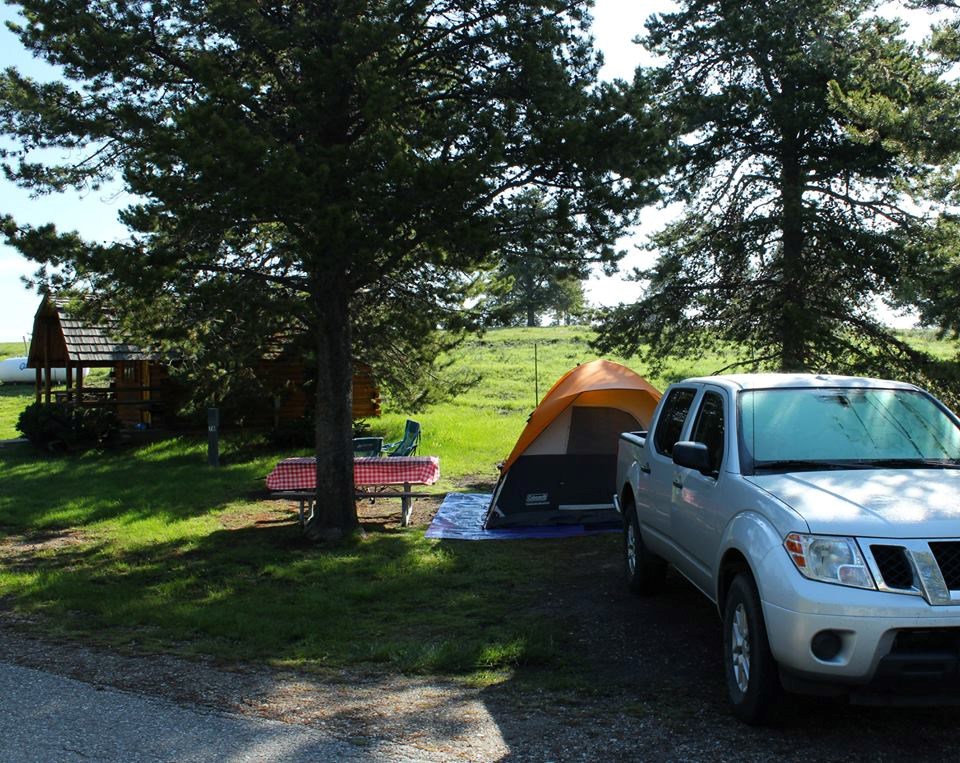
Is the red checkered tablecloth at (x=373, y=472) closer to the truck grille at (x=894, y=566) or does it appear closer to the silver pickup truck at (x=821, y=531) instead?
the silver pickup truck at (x=821, y=531)

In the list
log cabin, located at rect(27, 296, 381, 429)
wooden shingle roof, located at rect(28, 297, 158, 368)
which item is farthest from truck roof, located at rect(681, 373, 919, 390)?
wooden shingle roof, located at rect(28, 297, 158, 368)

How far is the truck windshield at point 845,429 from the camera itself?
5836 mm

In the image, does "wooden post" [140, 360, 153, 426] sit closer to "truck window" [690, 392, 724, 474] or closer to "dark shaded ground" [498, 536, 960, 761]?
"dark shaded ground" [498, 536, 960, 761]

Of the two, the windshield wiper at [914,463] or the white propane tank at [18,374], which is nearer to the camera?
the windshield wiper at [914,463]

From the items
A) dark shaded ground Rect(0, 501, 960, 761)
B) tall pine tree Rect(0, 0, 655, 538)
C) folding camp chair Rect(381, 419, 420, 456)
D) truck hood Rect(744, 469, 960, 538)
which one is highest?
tall pine tree Rect(0, 0, 655, 538)

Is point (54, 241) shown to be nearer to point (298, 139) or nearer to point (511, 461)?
point (298, 139)

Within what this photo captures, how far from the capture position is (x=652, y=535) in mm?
7535

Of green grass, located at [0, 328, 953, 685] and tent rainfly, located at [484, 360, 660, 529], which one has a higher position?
tent rainfly, located at [484, 360, 660, 529]

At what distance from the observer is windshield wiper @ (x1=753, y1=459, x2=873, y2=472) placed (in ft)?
18.6

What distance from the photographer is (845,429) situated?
6.07 m

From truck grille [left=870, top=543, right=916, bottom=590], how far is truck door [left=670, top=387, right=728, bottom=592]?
1.20m

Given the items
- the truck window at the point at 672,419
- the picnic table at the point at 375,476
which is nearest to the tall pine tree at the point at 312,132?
the picnic table at the point at 375,476

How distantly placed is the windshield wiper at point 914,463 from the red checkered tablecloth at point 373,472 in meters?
8.05

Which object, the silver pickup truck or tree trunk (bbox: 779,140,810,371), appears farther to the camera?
tree trunk (bbox: 779,140,810,371)
